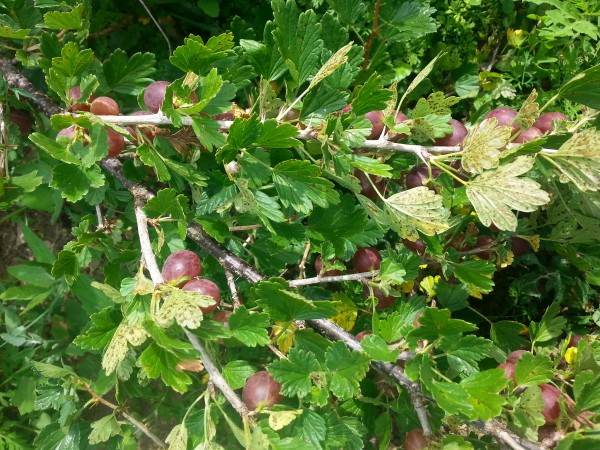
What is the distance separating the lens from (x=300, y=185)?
1048 millimetres

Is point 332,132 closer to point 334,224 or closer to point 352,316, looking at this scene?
point 334,224

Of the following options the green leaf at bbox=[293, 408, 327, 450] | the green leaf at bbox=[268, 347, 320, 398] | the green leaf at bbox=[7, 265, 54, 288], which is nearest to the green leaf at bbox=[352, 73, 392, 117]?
the green leaf at bbox=[268, 347, 320, 398]

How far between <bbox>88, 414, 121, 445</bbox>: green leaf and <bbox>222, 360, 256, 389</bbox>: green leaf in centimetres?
32

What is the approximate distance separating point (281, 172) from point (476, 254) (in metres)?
0.74

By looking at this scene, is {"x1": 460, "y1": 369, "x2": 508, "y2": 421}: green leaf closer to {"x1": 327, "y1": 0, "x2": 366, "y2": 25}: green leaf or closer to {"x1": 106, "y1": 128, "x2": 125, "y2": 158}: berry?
{"x1": 106, "y1": 128, "x2": 125, "y2": 158}: berry

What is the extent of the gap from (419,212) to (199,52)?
0.51 meters

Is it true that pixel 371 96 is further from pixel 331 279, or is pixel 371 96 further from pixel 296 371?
pixel 296 371

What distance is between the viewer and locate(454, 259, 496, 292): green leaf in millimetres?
1207

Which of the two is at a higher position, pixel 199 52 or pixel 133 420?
pixel 199 52

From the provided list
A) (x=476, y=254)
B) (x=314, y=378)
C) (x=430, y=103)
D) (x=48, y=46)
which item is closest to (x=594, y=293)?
(x=476, y=254)

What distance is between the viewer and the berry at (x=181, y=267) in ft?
3.46

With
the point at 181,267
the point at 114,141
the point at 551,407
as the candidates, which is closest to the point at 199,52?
the point at 114,141

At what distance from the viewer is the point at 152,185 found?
1700 millimetres

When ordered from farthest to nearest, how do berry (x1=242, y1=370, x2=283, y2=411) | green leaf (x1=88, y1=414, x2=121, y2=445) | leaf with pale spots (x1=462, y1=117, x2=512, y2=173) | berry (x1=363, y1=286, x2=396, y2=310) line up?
berry (x1=363, y1=286, x2=396, y2=310) → green leaf (x1=88, y1=414, x2=121, y2=445) → berry (x1=242, y1=370, x2=283, y2=411) → leaf with pale spots (x1=462, y1=117, x2=512, y2=173)
